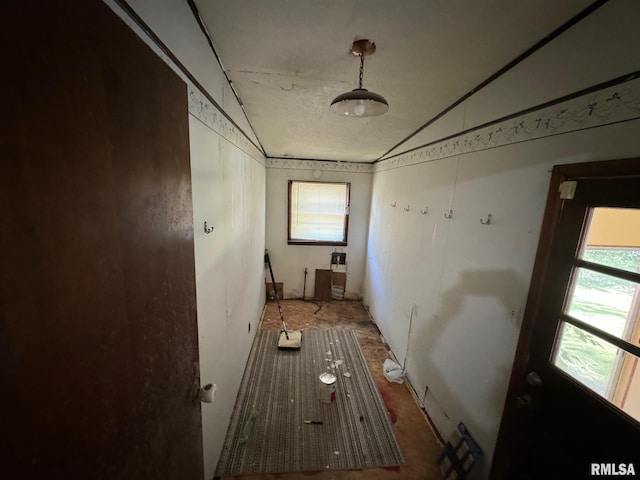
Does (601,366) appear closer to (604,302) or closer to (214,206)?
(604,302)

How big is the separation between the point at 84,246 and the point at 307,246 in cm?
403

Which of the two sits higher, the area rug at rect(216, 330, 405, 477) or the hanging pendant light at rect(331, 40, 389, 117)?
the hanging pendant light at rect(331, 40, 389, 117)

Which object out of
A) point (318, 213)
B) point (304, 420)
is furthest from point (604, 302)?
point (318, 213)

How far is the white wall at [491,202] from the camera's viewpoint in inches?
39.3

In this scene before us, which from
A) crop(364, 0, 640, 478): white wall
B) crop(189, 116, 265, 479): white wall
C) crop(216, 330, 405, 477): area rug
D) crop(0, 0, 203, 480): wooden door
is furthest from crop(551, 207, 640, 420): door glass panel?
crop(189, 116, 265, 479): white wall

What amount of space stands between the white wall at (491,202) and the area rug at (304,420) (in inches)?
20.8

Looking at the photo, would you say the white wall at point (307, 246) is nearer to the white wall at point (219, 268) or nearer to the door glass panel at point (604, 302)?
the white wall at point (219, 268)

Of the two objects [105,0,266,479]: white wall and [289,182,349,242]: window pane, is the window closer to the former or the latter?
[289,182,349,242]: window pane

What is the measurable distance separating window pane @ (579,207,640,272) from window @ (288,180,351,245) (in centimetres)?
346

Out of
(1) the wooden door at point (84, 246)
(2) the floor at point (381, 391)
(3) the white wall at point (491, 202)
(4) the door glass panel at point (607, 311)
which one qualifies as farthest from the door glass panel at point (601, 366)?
(1) the wooden door at point (84, 246)

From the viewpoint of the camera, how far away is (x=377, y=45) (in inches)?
49.6

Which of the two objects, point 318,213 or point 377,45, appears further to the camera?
point 318,213

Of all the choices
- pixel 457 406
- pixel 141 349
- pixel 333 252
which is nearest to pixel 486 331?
pixel 457 406

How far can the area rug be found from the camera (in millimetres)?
1757
